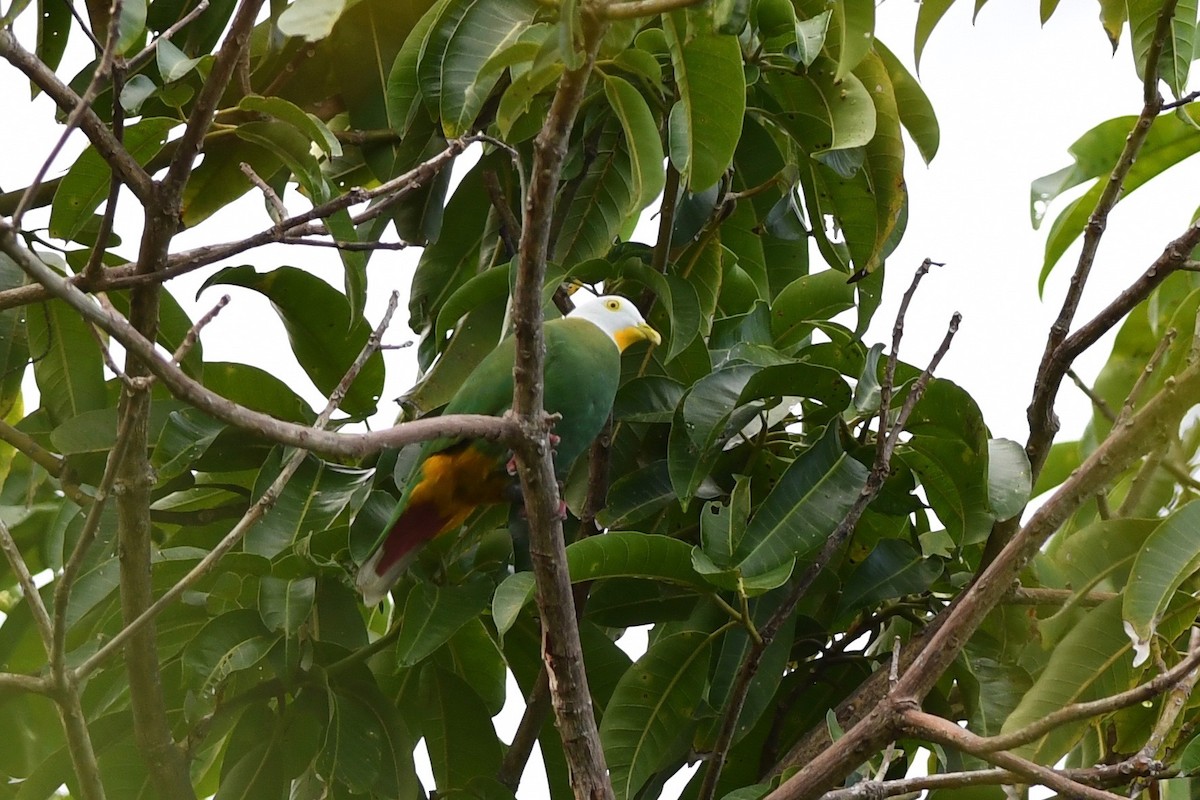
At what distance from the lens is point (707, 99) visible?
206cm

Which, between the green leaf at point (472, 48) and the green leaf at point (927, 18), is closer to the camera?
the green leaf at point (472, 48)

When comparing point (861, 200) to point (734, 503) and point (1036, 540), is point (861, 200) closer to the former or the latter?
point (734, 503)

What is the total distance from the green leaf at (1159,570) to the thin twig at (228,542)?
4.84 ft

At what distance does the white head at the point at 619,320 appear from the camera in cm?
318

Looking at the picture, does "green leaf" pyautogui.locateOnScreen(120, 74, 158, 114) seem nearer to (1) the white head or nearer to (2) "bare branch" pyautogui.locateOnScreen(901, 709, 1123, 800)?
(1) the white head

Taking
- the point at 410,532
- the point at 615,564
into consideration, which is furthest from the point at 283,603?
the point at 615,564

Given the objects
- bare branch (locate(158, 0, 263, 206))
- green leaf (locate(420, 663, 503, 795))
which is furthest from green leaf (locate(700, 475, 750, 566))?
bare branch (locate(158, 0, 263, 206))

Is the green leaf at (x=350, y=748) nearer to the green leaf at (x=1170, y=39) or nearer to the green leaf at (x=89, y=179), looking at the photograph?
the green leaf at (x=89, y=179)

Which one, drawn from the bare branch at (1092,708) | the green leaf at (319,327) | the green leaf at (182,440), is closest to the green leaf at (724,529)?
the bare branch at (1092,708)

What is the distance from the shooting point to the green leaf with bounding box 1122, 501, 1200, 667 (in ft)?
6.67

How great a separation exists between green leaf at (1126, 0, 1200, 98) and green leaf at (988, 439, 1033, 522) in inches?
30.1

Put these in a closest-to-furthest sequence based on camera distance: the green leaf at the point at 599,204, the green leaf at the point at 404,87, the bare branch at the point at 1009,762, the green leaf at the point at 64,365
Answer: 1. the bare branch at the point at 1009,762
2. the green leaf at the point at 404,87
3. the green leaf at the point at 64,365
4. the green leaf at the point at 599,204

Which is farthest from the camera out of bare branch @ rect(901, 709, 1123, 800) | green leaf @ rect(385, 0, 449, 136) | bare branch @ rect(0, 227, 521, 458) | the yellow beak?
the yellow beak

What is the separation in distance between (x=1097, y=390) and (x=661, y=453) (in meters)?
1.05
